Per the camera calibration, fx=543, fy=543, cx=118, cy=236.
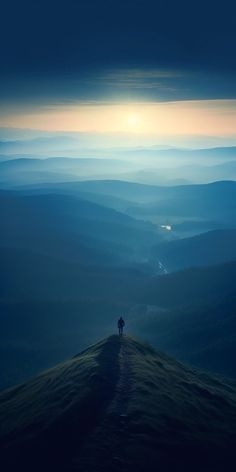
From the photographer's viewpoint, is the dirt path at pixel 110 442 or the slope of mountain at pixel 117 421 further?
the slope of mountain at pixel 117 421

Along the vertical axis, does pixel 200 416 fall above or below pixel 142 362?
below

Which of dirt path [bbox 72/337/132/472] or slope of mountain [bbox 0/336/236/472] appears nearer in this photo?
dirt path [bbox 72/337/132/472]

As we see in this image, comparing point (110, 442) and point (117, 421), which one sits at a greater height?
point (117, 421)

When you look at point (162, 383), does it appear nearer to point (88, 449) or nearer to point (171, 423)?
point (171, 423)

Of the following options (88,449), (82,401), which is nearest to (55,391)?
(82,401)

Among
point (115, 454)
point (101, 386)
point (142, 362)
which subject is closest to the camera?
point (115, 454)
